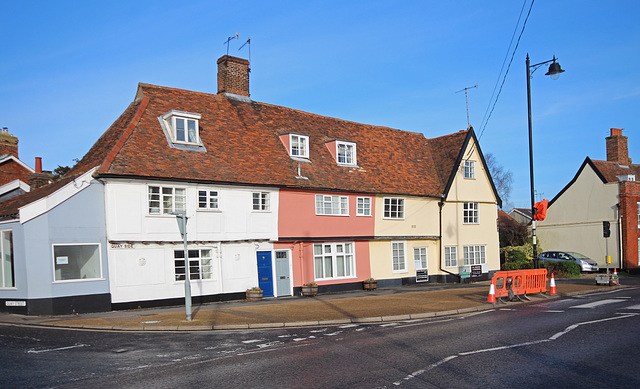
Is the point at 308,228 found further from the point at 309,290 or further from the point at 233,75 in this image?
the point at 233,75

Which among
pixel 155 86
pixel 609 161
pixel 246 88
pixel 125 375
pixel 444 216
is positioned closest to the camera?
pixel 125 375

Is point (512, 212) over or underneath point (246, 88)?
underneath

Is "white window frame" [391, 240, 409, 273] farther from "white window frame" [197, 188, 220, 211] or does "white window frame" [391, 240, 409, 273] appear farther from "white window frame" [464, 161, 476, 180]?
"white window frame" [197, 188, 220, 211]

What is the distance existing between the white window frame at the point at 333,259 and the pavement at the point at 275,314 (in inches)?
160

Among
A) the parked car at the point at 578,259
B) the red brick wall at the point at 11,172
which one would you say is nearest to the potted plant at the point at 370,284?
the parked car at the point at 578,259

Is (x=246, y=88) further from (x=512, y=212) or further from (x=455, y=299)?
(x=512, y=212)

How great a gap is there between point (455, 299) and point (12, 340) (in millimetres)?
15234

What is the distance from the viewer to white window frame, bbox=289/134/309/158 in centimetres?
2722

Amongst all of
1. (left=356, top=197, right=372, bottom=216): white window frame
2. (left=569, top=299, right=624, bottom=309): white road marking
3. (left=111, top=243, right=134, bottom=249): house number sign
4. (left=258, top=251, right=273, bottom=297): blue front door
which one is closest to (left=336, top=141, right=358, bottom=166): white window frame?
(left=356, top=197, right=372, bottom=216): white window frame

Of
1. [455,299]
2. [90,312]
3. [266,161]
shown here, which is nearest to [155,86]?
[266,161]

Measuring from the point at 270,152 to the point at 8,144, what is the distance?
25917 millimetres

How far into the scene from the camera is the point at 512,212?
2766 inches

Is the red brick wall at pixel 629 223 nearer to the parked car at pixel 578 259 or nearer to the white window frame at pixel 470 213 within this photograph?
the parked car at pixel 578 259

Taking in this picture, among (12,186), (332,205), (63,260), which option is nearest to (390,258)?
(332,205)
